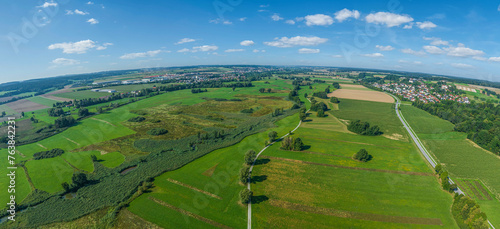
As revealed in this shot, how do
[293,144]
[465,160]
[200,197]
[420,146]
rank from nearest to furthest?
1. [200,197]
2. [465,160]
3. [293,144]
4. [420,146]

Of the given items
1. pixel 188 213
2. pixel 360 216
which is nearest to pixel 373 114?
pixel 360 216

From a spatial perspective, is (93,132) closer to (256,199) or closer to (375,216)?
(256,199)

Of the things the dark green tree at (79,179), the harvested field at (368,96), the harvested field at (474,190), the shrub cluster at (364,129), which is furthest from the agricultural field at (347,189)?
the harvested field at (368,96)

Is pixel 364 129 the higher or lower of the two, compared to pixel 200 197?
higher

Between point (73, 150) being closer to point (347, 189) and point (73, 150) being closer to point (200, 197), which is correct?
point (200, 197)

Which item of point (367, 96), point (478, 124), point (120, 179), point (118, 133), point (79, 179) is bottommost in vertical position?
point (120, 179)

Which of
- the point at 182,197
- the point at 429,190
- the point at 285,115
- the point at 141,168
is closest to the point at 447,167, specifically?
the point at 429,190

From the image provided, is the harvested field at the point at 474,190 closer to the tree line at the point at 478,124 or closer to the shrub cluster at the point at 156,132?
the tree line at the point at 478,124
